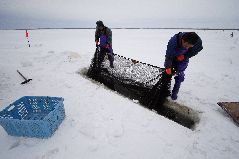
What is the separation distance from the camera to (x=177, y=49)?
427 centimetres

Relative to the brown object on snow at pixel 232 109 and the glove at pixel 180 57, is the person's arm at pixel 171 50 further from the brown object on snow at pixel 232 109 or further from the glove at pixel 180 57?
the brown object on snow at pixel 232 109

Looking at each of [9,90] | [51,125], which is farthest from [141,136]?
[9,90]

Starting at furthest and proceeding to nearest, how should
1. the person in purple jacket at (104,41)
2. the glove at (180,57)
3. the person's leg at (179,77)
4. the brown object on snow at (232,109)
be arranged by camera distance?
1. the person in purple jacket at (104,41)
2. the person's leg at (179,77)
3. the glove at (180,57)
4. the brown object on snow at (232,109)

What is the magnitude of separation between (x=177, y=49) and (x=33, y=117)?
3.57 meters

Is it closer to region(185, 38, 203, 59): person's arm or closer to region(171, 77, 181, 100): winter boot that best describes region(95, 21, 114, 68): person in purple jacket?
region(171, 77, 181, 100): winter boot

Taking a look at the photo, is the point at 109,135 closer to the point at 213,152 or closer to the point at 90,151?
the point at 90,151

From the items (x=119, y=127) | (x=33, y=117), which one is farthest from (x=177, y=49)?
(x=33, y=117)

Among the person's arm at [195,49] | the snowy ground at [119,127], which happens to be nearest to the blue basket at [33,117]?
the snowy ground at [119,127]

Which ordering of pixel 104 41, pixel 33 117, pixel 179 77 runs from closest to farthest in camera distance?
pixel 33 117 < pixel 179 77 < pixel 104 41

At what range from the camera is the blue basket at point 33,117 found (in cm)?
333

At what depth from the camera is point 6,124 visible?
3.45 metres

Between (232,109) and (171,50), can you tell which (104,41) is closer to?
(171,50)

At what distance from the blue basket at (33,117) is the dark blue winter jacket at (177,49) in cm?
259

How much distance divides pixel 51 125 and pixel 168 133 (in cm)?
228
